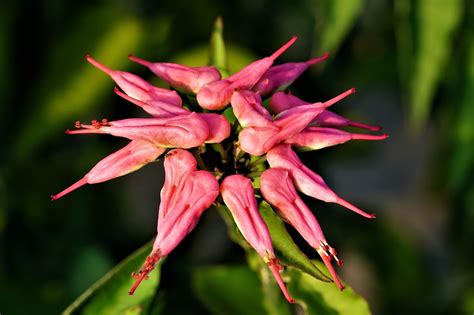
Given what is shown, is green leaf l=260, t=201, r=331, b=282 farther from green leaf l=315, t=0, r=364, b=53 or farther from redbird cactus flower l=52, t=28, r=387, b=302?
green leaf l=315, t=0, r=364, b=53

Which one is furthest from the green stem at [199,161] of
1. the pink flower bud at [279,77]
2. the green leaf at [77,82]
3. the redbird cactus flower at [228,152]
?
the green leaf at [77,82]

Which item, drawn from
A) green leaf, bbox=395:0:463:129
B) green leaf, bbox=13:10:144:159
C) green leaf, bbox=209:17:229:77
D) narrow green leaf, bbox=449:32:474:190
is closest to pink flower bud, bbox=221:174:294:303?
green leaf, bbox=209:17:229:77

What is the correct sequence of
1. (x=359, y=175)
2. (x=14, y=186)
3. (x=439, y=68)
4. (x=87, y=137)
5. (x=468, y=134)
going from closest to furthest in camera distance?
1. (x=439, y=68)
2. (x=468, y=134)
3. (x=14, y=186)
4. (x=87, y=137)
5. (x=359, y=175)

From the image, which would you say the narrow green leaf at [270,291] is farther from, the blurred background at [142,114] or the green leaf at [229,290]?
the blurred background at [142,114]

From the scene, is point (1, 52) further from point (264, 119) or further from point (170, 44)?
point (264, 119)

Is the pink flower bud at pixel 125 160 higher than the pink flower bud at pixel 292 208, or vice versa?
the pink flower bud at pixel 125 160

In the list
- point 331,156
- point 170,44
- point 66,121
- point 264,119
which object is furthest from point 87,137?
point 264,119

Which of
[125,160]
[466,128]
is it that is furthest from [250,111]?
[466,128]
